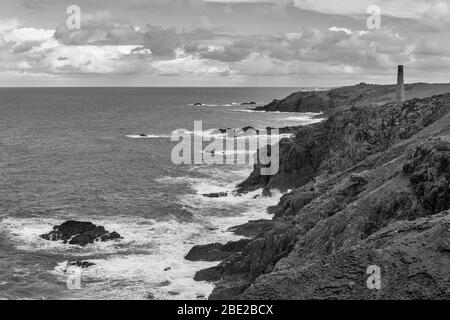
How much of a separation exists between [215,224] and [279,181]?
13.9 m

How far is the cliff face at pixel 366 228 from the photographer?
16641 millimetres

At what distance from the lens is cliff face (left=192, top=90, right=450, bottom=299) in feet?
54.6

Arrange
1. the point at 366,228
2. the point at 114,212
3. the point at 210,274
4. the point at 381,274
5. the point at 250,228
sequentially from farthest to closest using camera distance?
the point at 114,212
the point at 250,228
the point at 210,274
the point at 366,228
the point at 381,274

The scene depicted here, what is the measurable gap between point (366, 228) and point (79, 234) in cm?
2842

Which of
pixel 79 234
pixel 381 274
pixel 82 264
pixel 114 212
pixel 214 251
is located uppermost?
pixel 381 274

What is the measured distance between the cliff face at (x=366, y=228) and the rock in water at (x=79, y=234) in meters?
12.0

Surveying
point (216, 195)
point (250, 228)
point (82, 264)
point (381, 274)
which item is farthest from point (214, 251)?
point (381, 274)

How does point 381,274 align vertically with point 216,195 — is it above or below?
above

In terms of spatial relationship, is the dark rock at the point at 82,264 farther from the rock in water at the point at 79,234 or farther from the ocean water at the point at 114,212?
the rock in water at the point at 79,234

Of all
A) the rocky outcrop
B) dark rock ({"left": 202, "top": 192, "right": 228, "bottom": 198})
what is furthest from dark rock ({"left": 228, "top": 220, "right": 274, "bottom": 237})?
dark rock ({"left": 202, "top": 192, "right": 228, "bottom": 198})

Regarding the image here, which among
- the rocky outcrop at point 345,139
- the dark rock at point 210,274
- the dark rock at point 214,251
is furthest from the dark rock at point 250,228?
the dark rock at point 210,274

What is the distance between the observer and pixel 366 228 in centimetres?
2680

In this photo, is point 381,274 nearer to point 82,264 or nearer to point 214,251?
point 214,251
